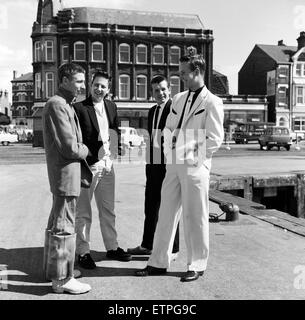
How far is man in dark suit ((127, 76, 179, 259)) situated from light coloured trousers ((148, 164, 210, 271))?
724mm

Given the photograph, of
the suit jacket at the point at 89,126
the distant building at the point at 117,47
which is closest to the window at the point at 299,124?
the distant building at the point at 117,47

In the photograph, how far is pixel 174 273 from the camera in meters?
4.75

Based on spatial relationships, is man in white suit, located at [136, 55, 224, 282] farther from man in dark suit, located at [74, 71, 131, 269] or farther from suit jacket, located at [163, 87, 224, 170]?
man in dark suit, located at [74, 71, 131, 269]

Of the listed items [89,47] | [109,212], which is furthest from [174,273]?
[89,47]

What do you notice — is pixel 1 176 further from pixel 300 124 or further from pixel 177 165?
pixel 300 124

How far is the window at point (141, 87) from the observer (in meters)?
49.7

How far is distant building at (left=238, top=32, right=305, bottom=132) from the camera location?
5641 cm

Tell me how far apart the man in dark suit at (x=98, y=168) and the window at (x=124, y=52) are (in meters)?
45.1

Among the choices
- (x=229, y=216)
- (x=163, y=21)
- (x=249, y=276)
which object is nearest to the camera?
(x=249, y=276)

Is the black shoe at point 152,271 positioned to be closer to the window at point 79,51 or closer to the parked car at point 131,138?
the parked car at point 131,138

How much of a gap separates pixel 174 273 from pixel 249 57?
201 feet

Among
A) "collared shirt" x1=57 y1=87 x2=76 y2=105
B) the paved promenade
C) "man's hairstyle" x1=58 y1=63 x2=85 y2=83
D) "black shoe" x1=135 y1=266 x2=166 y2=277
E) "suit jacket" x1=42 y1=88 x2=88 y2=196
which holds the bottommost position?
the paved promenade

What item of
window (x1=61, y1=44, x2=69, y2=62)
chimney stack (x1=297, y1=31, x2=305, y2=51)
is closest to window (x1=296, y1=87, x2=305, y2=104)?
chimney stack (x1=297, y1=31, x2=305, y2=51)

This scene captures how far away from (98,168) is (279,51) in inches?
2304
